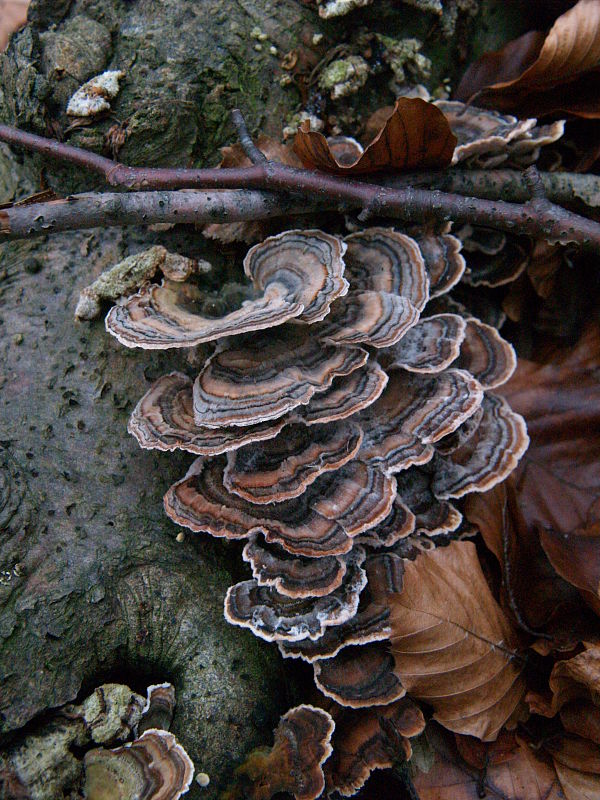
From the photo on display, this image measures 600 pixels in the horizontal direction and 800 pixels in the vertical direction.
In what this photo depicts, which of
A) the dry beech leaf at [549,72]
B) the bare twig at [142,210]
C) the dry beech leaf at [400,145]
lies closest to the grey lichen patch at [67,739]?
the bare twig at [142,210]

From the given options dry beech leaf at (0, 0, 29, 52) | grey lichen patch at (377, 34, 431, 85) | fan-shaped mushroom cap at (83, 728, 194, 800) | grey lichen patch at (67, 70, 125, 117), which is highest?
dry beech leaf at (0, 0, 29, 52)

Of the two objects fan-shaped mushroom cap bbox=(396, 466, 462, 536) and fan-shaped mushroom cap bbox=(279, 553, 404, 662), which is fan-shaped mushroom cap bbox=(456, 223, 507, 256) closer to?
fan-shaped mushroom cap bbox=(396, 466, 462, 536)

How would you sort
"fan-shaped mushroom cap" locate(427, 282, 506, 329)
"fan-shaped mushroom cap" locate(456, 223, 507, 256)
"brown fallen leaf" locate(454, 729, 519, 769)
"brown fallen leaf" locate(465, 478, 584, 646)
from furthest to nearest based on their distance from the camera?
"fan-shaped mushroom cap" locate(427, 282, 506, 329) < "fan-shaped mushroom cap" locate(456, 223, 507, 256) < "brown fallen leaf" locate(465, 478, 584, 646) < "brown fallen leaf" locate(454, 729, 519, 769)

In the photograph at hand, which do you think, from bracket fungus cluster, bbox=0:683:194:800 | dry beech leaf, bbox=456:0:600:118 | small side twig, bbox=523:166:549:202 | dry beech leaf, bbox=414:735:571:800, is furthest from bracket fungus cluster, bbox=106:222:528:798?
dry beech leaf, bbox=456:0:600:118

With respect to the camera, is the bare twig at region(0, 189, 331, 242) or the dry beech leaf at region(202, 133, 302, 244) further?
the dry beech leaf at region(202, 133, 302, 244)

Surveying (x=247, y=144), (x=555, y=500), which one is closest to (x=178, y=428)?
(x=247, y=144)

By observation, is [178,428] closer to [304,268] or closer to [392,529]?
[304,268]
